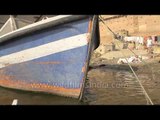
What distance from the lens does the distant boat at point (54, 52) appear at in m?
7.29

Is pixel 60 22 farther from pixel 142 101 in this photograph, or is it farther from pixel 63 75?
pixel 142 101

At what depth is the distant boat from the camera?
7.29m

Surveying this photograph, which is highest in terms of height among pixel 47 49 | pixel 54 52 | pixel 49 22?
pixel 49 22

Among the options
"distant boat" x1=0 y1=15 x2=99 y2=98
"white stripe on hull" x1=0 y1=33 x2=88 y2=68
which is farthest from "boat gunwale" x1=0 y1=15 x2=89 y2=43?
"white stripe on hull" x1=0 y1=33 x2=88 y2=68

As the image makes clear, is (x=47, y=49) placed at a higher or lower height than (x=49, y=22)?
lower

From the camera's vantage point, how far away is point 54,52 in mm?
7602

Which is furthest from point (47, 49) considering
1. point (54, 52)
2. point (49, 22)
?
point (49, 22)

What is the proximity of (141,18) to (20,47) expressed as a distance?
29.7 meters

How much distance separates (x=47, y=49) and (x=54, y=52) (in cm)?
22

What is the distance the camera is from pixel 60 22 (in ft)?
24.1

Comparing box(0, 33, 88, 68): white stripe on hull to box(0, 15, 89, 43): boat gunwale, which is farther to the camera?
box(0, 33, 88, 68): white stripe on hull

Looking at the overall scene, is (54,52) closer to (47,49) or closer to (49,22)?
(47,49)

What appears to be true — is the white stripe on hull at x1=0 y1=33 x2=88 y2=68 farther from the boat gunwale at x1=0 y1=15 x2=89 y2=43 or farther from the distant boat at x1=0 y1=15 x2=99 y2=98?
the boat gunwale at x1=0 y1=15 x2=89 y2=43
